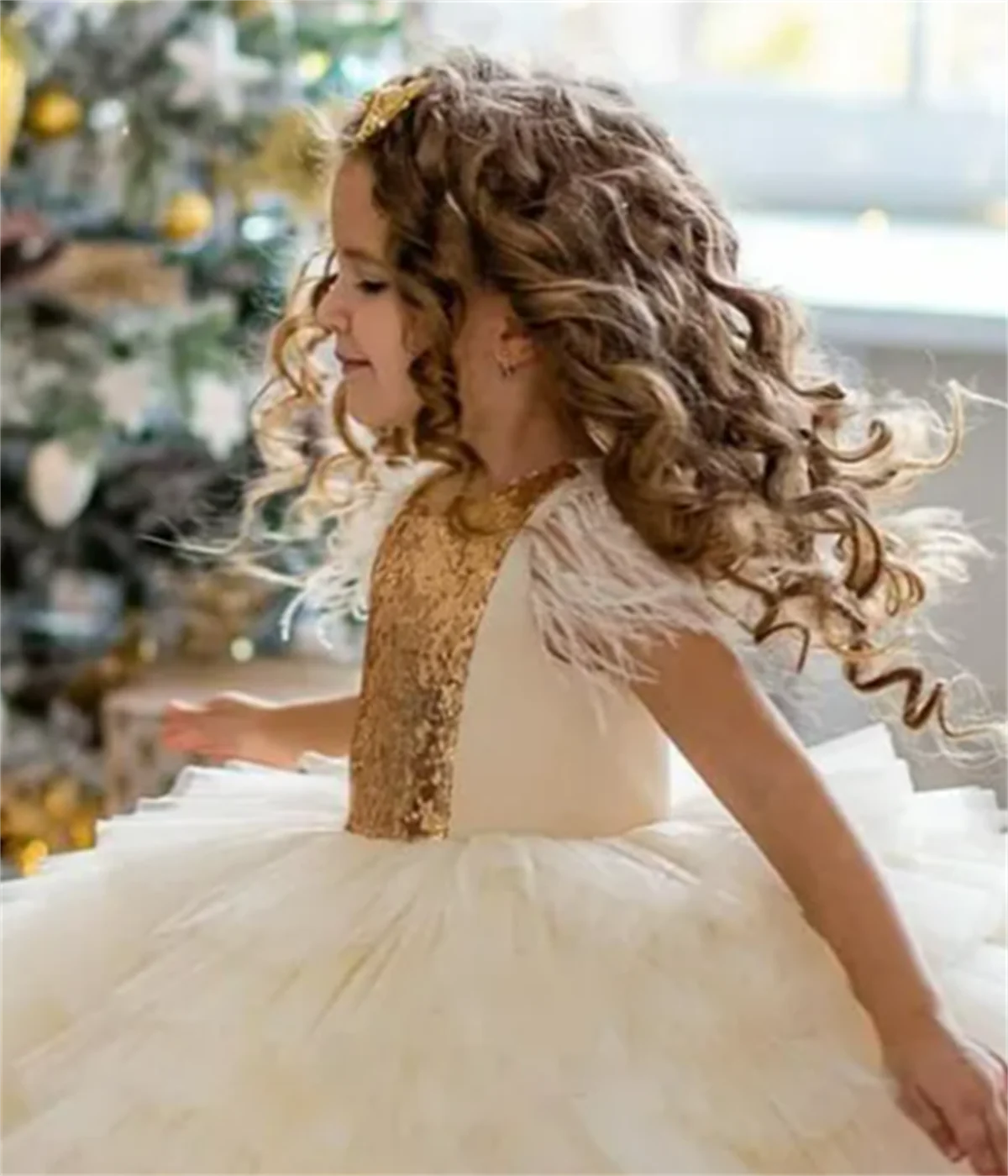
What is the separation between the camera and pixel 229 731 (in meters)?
1.42

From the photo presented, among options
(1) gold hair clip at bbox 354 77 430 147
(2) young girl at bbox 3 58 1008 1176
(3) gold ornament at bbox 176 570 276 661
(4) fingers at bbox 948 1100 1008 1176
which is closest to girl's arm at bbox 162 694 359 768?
(2) young girl at bbox 3 58 1008 1176

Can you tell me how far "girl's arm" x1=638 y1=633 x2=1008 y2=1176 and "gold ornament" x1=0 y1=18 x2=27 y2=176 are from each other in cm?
98

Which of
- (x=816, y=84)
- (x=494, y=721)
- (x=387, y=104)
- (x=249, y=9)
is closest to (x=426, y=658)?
(x=494, y=721)

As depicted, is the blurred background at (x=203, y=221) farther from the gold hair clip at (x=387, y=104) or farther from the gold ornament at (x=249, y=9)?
the gold hair clip at (x=387, y=104)

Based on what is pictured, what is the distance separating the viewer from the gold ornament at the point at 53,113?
78.8 inches

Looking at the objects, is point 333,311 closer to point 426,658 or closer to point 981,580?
point 426,658

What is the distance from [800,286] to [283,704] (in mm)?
694

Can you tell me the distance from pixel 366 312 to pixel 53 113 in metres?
0.90

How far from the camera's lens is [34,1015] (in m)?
Result: 1.20

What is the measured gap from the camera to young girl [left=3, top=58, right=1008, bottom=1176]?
3.50 feet

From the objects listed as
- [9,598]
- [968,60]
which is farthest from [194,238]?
[968,60]

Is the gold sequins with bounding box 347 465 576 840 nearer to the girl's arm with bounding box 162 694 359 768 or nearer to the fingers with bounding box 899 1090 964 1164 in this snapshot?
the girl's arm with bounding box 162 694 359 768

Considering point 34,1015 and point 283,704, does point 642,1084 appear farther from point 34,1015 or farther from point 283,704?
point 283,704

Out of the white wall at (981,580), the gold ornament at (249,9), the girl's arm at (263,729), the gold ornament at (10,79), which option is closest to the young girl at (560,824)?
the girl's arm at (263,729)
